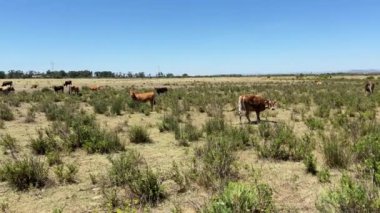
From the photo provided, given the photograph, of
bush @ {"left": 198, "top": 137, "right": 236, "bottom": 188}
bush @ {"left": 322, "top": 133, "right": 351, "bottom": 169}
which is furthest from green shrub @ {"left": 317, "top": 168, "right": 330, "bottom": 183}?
bush @ {"left": 198, "top": 137, "right": 236, "bottom": 188}

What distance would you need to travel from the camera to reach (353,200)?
418 centimetres

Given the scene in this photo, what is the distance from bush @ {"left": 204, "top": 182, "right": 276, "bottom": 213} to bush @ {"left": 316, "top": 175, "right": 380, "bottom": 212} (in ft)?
2.20

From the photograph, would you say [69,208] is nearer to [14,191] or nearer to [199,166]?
[14,191]

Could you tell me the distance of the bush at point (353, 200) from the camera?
4075 mm

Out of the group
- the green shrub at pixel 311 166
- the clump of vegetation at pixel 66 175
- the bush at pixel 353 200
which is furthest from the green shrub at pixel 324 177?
the clump of vegetation at pixel 66 175

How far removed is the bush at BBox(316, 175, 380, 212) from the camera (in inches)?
160

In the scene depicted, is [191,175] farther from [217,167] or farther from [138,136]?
[138,136]

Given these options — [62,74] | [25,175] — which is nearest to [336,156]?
[25,175]

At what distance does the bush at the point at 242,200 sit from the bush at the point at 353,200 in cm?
67

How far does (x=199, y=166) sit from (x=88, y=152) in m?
2.90

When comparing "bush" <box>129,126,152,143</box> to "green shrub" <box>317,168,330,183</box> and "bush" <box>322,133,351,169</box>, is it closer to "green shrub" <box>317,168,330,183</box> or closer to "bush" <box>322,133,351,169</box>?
"bush" <box>322,133,351,169</box>

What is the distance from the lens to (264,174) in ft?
22.0

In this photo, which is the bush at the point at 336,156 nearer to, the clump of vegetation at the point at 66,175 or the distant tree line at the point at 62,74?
the clump of vegetation at the point at 66,175

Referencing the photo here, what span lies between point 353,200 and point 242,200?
3.65 ft
